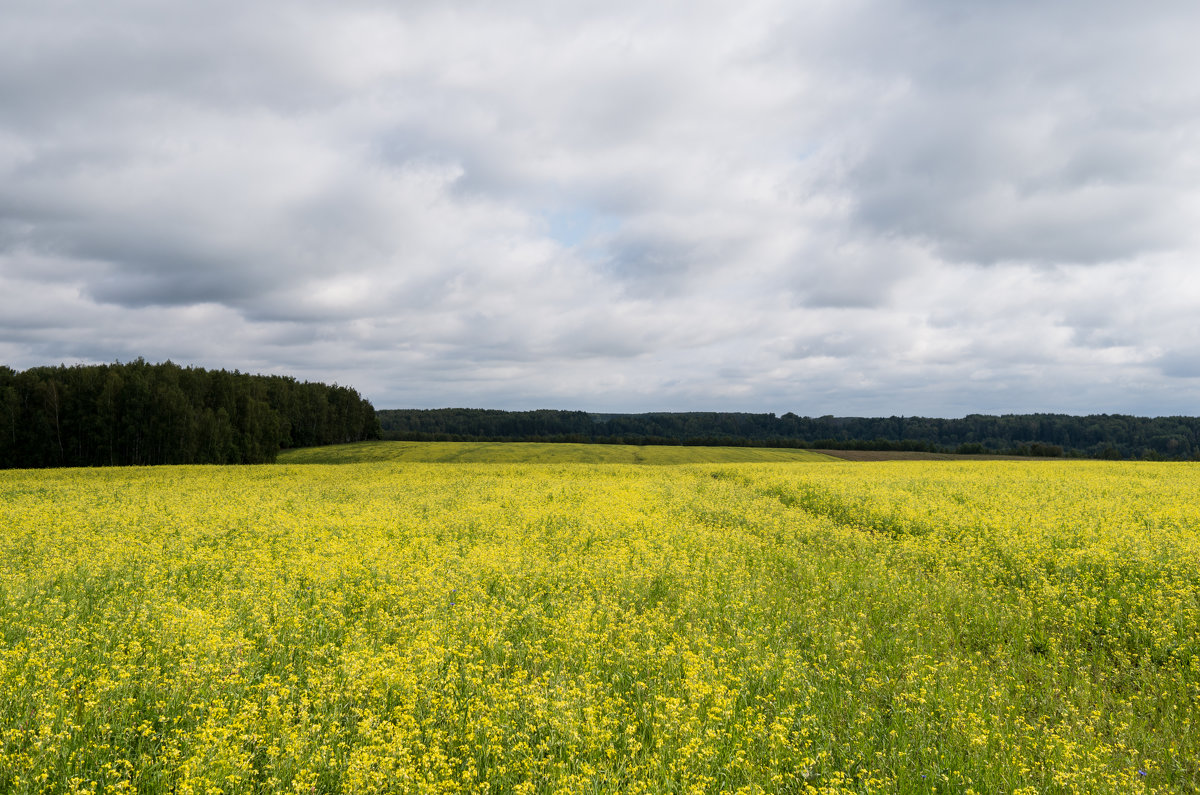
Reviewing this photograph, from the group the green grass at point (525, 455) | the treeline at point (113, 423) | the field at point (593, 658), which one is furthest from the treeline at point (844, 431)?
the field at point (593, 658)

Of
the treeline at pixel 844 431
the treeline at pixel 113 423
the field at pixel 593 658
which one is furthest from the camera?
the treeline at pixel 844 431

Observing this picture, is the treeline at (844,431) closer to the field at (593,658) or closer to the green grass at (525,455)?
the green grass at (525,455)

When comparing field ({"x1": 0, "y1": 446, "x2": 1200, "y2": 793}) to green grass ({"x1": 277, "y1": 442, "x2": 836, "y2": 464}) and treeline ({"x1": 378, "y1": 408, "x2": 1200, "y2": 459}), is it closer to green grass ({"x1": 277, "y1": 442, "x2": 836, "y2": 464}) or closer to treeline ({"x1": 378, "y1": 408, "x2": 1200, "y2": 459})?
green grass ({"x1": 277, "y1": 442, "x2": 836, "y2": 464})

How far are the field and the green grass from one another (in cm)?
4320

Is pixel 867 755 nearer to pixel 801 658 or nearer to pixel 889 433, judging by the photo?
pixel 801 658

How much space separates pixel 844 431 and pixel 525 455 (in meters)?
106

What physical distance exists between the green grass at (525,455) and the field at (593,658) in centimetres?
4320

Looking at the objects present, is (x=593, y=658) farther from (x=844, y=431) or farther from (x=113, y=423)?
(x=844, y=431)

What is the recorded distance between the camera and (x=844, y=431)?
141 metres

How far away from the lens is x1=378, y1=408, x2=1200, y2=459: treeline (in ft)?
309

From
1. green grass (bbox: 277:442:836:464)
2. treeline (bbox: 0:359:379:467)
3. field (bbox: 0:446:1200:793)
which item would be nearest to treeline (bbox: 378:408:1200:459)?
green grass (bbox: 277:442:836:464)

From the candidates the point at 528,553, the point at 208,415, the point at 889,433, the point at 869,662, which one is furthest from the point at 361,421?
the point at 889,433

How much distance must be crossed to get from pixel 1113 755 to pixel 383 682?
7.72 m

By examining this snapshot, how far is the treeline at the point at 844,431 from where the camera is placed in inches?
3713
